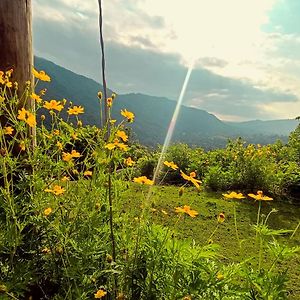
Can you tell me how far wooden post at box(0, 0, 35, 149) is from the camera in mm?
1994

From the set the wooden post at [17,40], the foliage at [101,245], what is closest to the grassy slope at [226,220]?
the foliage at [101,245]

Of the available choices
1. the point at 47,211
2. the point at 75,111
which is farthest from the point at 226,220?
the point at 47,211

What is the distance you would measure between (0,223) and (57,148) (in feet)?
1.42

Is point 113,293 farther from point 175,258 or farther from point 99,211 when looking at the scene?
point 99,211

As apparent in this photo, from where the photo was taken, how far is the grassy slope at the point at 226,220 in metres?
3.13

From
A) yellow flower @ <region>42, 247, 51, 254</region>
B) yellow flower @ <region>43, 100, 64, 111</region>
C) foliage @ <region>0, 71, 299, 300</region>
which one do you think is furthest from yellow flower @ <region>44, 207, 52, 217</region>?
yellow flower @ <region>43, 100, 64, 111</region>

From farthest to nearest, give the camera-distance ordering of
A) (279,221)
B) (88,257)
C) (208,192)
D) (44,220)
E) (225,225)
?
(208,192)
(279,221)
(225,225)
(44,220)
(88,257)

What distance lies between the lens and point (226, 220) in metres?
4.30

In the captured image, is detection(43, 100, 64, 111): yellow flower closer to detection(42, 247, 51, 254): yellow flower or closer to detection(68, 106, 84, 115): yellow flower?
detection(68, 106, 84, 115): yellow flower

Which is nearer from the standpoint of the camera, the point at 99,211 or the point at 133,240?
the point at 133,240

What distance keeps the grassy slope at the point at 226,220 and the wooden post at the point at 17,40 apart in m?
1.17

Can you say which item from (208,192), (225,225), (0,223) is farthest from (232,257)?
(208,192)

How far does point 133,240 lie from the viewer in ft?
5.37

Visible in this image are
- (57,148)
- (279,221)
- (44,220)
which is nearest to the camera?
(44,220)
